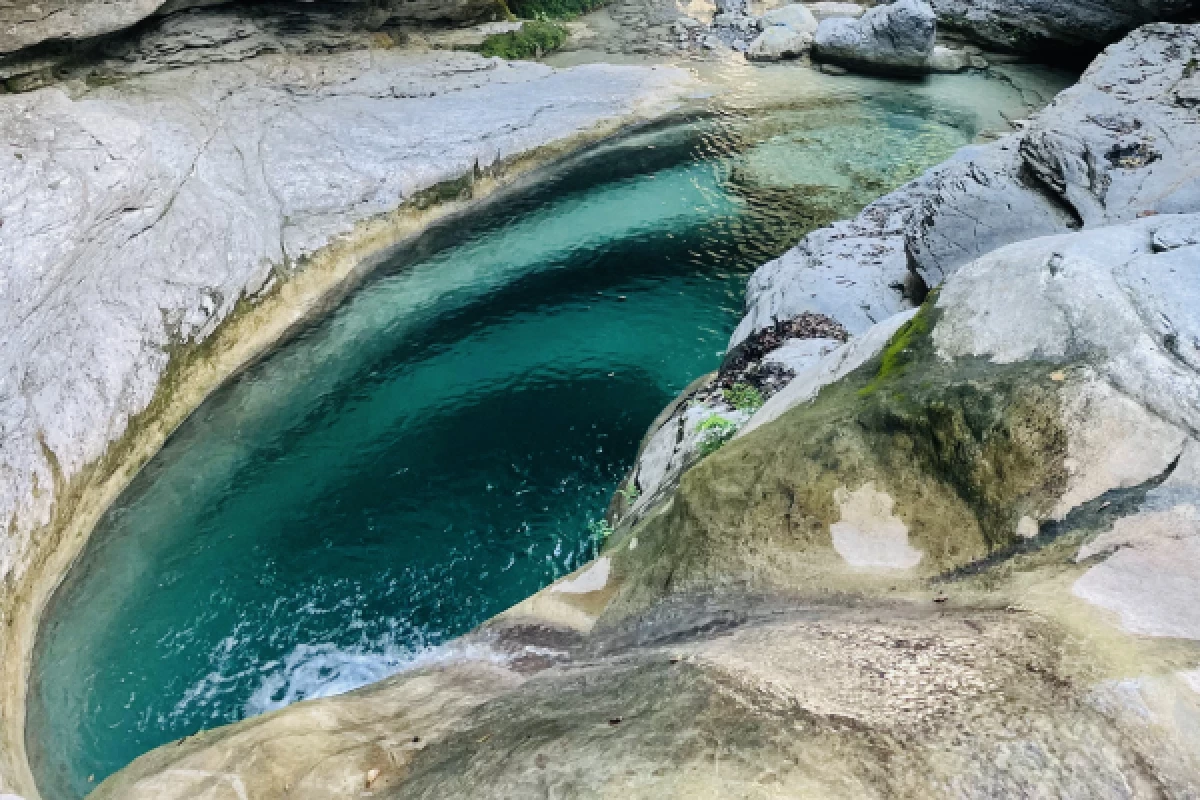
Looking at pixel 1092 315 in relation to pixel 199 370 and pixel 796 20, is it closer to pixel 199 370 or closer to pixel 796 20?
pixel 199 370

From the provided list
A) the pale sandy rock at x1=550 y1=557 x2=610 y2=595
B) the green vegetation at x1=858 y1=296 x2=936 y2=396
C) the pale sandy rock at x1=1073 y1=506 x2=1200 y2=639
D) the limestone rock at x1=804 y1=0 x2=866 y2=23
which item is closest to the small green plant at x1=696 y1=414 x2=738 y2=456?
the pale sandy rock at x1=550 y1=557 x2=610 y2=595

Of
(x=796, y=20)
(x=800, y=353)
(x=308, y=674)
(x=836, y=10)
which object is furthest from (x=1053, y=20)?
(x=308, y=674)

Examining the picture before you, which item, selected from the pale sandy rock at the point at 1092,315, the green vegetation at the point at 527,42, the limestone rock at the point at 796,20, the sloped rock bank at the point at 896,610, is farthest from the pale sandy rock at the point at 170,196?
the limestone rock at the point at 796,20

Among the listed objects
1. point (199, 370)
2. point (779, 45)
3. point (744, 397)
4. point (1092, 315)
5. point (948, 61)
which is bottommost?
point (199, 370)

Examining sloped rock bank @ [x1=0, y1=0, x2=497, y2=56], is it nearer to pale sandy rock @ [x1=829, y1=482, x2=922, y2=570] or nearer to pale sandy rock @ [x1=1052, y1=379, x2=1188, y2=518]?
pale sandy rock @ [x1=829, y1=482, x2=922, y2=570]

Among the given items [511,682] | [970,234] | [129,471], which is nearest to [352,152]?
[129,471]

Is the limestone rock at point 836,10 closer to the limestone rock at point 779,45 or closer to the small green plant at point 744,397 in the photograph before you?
the limestone rock at point 779,45

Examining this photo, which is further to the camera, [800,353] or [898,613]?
[800,353]
